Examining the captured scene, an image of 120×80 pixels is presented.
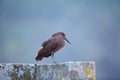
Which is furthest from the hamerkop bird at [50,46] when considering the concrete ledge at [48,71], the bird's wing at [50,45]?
the concrete ledge at [48,71]

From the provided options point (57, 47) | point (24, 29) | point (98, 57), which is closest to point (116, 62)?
point (98, 57)

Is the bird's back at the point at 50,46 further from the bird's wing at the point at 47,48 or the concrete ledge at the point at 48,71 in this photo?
the concrete ledge at the point at 48,71

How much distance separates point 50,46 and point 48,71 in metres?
3.38

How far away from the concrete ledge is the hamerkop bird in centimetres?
288

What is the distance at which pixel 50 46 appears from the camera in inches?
378

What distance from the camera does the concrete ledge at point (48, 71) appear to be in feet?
20.2

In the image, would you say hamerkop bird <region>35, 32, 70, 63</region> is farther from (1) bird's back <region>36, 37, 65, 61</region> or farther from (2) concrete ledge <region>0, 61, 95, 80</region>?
(2) concrete ledge <region>0, 61, 95, 80</region>

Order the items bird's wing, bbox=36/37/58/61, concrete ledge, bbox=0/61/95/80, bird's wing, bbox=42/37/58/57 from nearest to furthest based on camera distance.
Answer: concrete ledge, bbox=0/61/95/80 → bird's wing, bbox=36/37/58/61 → bird's wing, bbox=42/37/58/57

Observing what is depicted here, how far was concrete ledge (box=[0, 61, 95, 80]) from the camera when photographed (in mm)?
6148

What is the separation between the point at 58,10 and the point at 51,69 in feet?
213

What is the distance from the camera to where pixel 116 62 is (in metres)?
63.1

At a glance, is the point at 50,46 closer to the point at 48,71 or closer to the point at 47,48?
the point at 47,48

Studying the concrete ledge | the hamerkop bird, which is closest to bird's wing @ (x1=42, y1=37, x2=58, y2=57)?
the hamerkop bird

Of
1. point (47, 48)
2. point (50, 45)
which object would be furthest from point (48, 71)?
point (50, 45)
